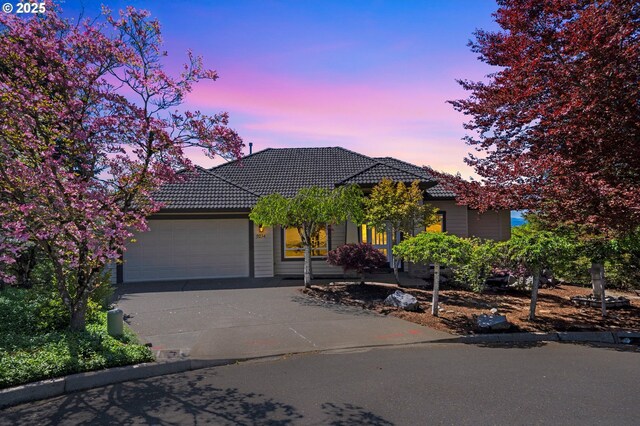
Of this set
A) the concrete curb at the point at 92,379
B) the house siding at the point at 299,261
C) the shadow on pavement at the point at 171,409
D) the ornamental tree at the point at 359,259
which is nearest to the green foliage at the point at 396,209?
the ornamental tree at the point at 359,259

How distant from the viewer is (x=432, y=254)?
340 inches

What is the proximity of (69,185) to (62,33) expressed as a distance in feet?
7.14

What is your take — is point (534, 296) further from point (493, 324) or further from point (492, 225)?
point (492, 225)

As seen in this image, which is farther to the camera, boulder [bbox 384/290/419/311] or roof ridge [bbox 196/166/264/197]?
roof ridge [bbox 196/166/264/197]

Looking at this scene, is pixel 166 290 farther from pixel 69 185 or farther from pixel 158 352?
pixel 69 185

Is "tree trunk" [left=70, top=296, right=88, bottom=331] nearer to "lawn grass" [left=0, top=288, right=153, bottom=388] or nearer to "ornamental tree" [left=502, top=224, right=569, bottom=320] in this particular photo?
"lawn grass" [left=0, top=288, right=153, bottom=388]

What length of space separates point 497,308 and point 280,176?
10.2 meters

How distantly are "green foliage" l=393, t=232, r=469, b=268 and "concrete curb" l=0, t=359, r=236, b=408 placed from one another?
4445 millimetres

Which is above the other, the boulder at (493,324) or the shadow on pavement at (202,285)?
the boulder at (493,324)

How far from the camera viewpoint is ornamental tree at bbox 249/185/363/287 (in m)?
11.5

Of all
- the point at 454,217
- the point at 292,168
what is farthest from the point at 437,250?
the point at 292,168

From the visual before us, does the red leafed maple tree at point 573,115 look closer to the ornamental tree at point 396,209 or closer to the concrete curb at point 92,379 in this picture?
the ornamental tree at point 396,209

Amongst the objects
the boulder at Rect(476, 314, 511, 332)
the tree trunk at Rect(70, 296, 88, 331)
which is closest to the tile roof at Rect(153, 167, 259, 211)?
the tree trunk at Rect(70, 296, 88, 331)

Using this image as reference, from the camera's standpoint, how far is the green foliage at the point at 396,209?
1205 cm
